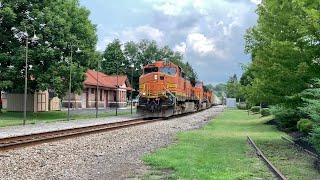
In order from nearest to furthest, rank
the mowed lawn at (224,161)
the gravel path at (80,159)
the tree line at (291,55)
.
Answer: the gravel path at (80,159) → the mowed lawn at (224,161) → the tree line at (291,55)

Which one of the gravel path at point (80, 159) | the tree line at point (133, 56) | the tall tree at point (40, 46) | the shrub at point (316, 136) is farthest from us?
the tree line at point (133, 56)

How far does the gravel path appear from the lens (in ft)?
40.4

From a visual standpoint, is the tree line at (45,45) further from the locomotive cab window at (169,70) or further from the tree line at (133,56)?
the tree line at (133,56)

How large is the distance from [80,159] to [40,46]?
29.3m

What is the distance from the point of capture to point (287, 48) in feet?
60.7

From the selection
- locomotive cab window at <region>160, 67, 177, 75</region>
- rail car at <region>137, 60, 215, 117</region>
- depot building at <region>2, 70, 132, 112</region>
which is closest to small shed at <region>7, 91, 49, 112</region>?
depot building at <region>2, 70, 132, 112</region>

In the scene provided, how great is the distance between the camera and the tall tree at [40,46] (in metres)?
42.0

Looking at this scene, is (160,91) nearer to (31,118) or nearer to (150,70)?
(150,70)

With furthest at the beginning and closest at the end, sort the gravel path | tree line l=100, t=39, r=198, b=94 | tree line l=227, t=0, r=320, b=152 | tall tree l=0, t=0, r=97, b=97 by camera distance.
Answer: tree line l=100, t=39, r=198, b=94
tall tree l=0, t=0, r=97, b=97
tree line l=227, t=0, r=320, b=152
the gravel path

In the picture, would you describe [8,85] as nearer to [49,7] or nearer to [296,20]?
[49,7]

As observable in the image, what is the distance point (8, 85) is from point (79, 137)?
66.2ft

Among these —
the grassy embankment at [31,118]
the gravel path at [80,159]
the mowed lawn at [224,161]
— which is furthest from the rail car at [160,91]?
the mowed lawn at [224,161]

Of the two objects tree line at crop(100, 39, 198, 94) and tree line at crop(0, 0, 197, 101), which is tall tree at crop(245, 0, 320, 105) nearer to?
tree line at crop(0, 0, 197, 101)

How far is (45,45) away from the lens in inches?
1714
